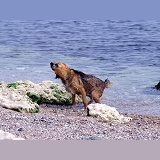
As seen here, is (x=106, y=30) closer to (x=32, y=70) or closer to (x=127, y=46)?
(x=127, y=46)

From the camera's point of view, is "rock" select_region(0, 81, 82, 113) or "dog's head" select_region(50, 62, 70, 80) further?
"dog's head" select_region(50, 62, 70, 80)

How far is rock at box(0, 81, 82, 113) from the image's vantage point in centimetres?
839

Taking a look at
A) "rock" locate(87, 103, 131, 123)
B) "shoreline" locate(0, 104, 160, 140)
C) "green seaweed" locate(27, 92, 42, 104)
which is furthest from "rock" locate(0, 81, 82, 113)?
"rock" locate(87, 103, 131, 123)

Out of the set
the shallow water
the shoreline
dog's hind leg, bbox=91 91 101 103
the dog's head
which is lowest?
the shallow water

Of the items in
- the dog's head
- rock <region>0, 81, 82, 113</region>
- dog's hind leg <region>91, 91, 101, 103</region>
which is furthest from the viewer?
dog's hind leg <region>91, 91, 101, 103</region>

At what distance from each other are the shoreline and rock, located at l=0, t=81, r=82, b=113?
0.47 m

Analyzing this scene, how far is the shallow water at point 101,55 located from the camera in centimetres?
1174

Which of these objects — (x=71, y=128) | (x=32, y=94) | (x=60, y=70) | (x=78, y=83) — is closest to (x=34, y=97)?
(x=32, y=94)

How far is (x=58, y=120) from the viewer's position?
739 cm

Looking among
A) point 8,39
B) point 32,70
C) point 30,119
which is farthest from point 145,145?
point 8,39

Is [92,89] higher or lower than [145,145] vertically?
lower

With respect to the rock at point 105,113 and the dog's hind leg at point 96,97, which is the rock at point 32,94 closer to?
the dog's hind leg at point 96,97

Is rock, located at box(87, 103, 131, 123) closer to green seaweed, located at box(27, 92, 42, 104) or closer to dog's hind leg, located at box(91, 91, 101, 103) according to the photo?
green seaweed, located at box(27, 92, 42, 104)

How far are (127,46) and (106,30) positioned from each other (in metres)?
7.68
